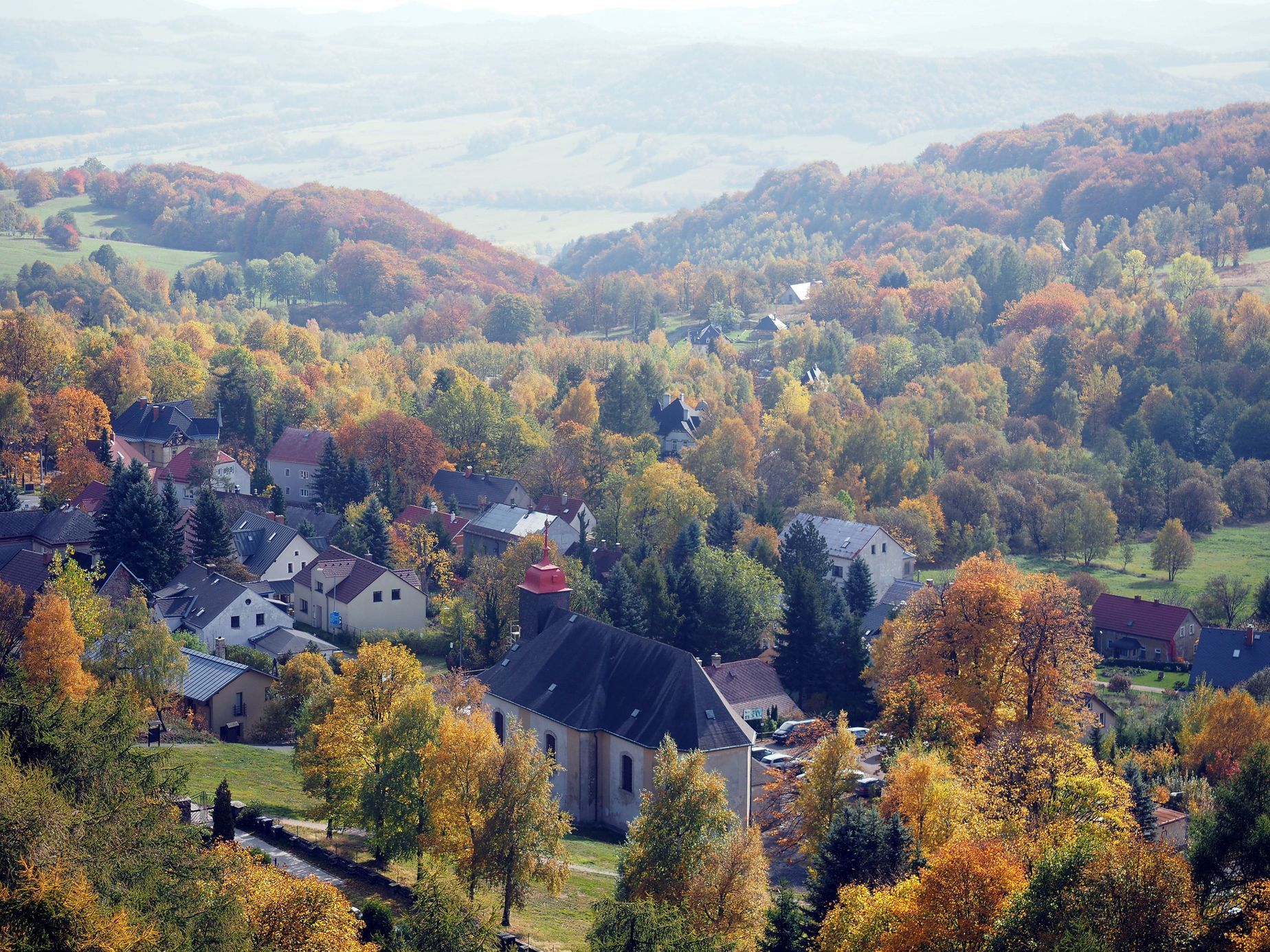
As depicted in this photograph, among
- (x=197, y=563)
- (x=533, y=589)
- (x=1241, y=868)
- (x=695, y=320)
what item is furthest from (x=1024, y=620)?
(x=695, y=320)

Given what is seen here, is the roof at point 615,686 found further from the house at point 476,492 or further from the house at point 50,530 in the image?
the house at point 476,492

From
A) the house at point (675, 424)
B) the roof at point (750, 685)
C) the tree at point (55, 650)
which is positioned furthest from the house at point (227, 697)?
the house at point (675, 424)

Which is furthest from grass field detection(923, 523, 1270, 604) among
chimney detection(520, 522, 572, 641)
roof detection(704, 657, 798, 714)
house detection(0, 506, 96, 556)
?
house detection(0, 506, 96, 556)

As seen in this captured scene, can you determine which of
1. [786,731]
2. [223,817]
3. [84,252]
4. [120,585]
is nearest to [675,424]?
[120,585]

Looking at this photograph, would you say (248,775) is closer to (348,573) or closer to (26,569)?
(26,569)

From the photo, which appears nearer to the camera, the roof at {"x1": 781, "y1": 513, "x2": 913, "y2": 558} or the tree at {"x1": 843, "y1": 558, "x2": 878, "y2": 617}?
the tree at {"x1": 843, "y1": 558, "x2": 878, "y2": 617}

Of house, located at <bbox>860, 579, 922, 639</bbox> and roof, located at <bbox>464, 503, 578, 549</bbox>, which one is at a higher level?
roof, located at <bbox>464, 503, 578, 549</bbox>

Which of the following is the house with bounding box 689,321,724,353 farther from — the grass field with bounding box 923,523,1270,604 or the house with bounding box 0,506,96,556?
the house with bounding box 0,506,96,556

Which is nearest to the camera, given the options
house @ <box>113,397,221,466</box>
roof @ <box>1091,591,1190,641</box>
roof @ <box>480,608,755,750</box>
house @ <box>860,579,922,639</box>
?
roof @ <box>480,608,755,750</box>
